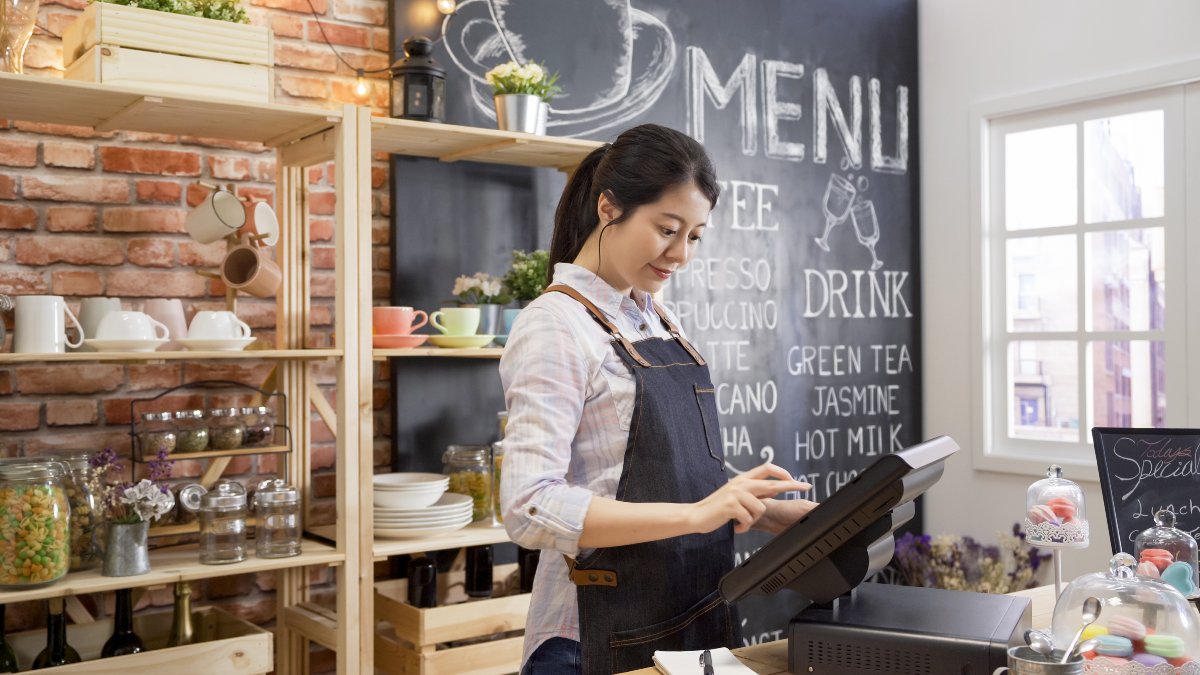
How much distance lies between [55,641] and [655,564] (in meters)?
1.52

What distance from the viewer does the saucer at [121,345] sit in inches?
91.1

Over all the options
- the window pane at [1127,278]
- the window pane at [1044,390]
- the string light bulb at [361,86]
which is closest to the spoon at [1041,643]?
the string light bulb at [361,86]

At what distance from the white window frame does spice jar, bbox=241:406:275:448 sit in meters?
2.90

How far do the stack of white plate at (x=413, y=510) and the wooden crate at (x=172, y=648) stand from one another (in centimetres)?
39

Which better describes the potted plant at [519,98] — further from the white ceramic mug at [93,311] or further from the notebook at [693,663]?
the notebook at [693,663]

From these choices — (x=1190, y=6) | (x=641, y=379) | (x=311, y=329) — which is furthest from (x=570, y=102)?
(x=1190, y=6)

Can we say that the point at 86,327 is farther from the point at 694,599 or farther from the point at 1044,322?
the point at 1044,322

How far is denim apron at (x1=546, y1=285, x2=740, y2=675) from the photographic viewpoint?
5.50ft

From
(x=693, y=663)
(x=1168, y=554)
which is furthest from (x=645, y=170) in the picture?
(x=1168, y=554)

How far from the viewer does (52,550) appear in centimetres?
220

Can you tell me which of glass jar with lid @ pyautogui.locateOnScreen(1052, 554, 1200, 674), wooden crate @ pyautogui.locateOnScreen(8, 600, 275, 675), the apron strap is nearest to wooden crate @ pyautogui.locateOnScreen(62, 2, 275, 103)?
the apron strap

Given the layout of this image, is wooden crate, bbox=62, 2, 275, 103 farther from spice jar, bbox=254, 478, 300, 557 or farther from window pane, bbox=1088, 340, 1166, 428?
window pane, bbox=1088, 340, 1166, 428

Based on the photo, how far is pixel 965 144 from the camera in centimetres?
448

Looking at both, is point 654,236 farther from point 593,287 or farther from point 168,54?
point 168,54
